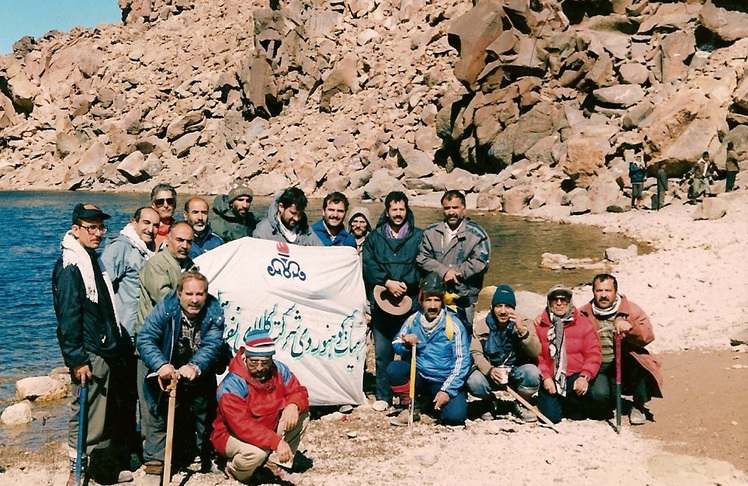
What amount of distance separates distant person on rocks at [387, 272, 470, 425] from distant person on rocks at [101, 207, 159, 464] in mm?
2549

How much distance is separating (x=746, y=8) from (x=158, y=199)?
1573 inches

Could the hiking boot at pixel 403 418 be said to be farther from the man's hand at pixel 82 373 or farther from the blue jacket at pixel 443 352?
the man's hand at pixel 82 373

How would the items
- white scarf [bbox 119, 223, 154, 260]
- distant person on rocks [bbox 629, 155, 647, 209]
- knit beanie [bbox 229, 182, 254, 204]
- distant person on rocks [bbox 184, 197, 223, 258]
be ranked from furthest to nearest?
distant person on rocks [bbox 629, 155, 647, 209]
knit beanie [bbox 229, 182, 254, 204]
distant person on rocks [bbox 184, 197, 223, 258]
white scarf [bbox 119, 223, 154, 260]

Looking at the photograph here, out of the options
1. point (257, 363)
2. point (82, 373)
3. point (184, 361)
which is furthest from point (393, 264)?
point (82, 373)

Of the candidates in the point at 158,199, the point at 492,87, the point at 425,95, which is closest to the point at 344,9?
the point at 425,95

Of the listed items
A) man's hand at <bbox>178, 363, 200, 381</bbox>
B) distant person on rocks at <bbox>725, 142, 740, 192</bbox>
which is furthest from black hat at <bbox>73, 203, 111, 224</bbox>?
distant person on rocks at <bbox>725, 142, 740, 192</bbox>

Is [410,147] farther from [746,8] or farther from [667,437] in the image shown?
[667,437]

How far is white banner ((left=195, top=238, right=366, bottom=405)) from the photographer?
6.93m

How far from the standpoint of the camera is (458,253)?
758 cm

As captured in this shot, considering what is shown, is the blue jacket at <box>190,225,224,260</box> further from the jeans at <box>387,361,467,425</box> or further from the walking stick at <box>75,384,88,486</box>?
the jeans at <box>387,361,467,425</box>

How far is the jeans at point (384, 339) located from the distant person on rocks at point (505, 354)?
2.98 ft

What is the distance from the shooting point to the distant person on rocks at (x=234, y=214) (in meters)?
8.34

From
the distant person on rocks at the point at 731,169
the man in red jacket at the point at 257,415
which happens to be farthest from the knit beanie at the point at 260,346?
the distant person on rocks at the point at 731,169

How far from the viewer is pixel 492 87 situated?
40.3 m
